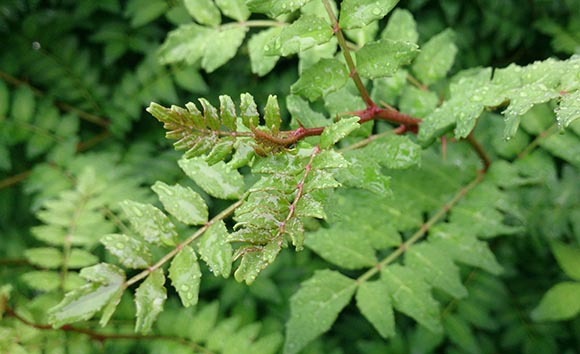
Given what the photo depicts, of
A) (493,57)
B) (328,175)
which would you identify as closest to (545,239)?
(493,57)

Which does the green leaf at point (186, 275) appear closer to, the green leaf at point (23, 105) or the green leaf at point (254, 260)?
the green leaf at point (254, 260)

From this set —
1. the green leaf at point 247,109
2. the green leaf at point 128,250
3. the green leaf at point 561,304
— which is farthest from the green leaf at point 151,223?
the green leaf at point 561,304

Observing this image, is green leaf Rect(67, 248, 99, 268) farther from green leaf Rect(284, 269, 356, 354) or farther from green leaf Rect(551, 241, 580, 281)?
green leaf Rect(551, 241, 580, 281)

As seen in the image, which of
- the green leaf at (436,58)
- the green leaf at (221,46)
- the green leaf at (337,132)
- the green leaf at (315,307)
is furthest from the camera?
the green leaf at (436,58)

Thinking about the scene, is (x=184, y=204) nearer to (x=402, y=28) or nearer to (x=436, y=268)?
(x=436, y=268)

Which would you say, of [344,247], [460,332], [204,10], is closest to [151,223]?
[344,247]

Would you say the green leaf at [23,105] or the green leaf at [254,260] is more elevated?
the green leaf at [254,260]

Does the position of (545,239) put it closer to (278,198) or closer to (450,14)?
(450,14)
